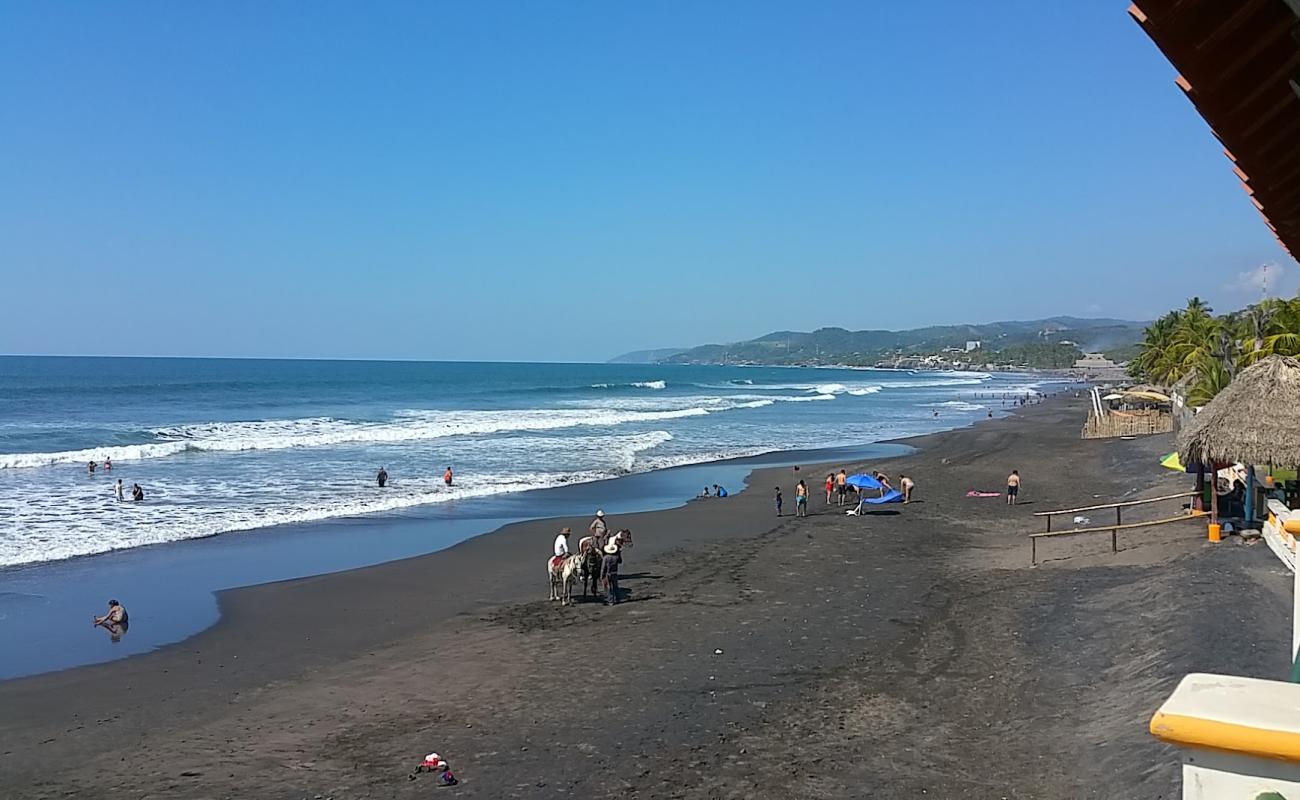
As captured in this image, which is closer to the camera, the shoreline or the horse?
the shoreline

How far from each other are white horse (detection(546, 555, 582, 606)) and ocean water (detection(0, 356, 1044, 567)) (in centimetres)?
1177

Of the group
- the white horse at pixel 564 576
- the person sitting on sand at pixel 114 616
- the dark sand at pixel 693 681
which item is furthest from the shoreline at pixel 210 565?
the white horse at pixel 564 576

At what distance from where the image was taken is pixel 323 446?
157ft

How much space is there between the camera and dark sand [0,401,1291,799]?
32.8 feet

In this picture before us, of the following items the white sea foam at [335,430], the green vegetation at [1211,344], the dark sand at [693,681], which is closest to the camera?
the dark sand at [693,681]

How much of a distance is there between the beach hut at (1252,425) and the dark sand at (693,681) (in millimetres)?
1583

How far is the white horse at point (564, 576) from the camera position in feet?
58.7

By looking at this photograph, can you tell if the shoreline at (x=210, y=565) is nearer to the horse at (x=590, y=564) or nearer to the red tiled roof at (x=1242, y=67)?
the horse at (x=590, y=564)

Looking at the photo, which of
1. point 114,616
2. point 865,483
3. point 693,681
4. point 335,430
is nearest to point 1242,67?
point 693,681

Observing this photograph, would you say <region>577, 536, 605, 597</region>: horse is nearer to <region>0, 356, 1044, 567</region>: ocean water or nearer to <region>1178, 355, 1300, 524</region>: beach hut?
<region>1178, 355, 1300, 524</region>: beach hut

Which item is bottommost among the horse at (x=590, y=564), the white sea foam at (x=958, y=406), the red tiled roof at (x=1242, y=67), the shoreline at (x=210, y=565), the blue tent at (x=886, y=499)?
the white sea foam at (x=958, y=406)

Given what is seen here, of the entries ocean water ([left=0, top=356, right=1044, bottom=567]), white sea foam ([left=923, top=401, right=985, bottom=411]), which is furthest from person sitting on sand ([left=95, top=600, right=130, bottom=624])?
white sea foam ([left=923, top=401, right=985, bottom=411])

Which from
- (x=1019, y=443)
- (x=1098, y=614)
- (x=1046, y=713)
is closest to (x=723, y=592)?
(x=1098, y=614)

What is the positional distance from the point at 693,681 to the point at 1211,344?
47.9 metres
